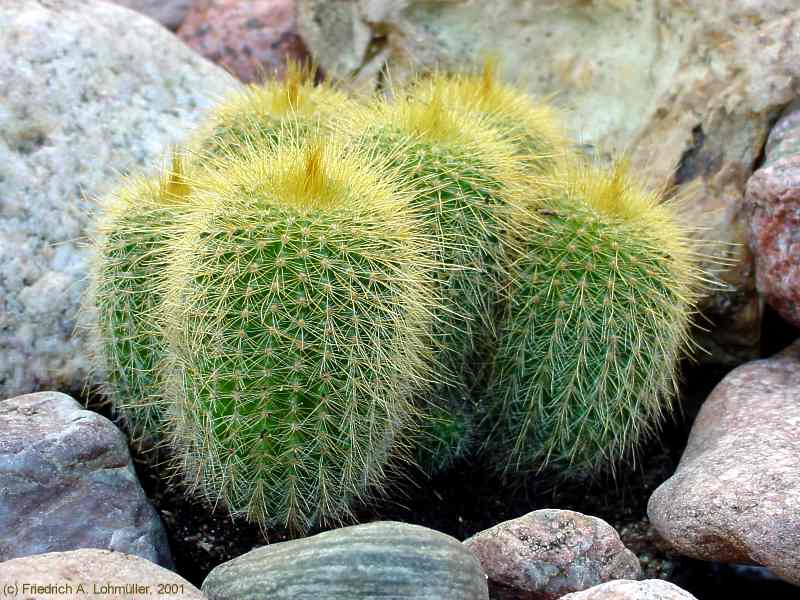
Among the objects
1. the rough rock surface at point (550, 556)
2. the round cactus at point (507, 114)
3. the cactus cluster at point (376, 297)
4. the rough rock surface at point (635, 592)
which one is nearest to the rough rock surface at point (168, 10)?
the cactus cluster at point (376, 297)

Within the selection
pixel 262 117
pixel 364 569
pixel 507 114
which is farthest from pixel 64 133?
pixel 364 569

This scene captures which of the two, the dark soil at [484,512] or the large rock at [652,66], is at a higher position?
the large rock at [652,66]

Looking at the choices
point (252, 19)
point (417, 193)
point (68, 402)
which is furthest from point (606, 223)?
point (252, 19)

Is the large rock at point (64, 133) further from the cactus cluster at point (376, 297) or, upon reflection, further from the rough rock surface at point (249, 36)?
the rough rock surface at point (249, 36)

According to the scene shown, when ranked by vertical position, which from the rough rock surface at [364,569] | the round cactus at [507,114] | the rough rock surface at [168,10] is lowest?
the rough rock surface at [364,569]

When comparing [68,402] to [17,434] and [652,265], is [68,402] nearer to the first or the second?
[17,434]

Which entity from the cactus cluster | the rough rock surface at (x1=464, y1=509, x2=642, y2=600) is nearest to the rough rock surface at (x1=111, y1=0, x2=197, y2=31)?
the cactus cluster

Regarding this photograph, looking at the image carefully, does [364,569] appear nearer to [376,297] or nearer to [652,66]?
[376,297]
